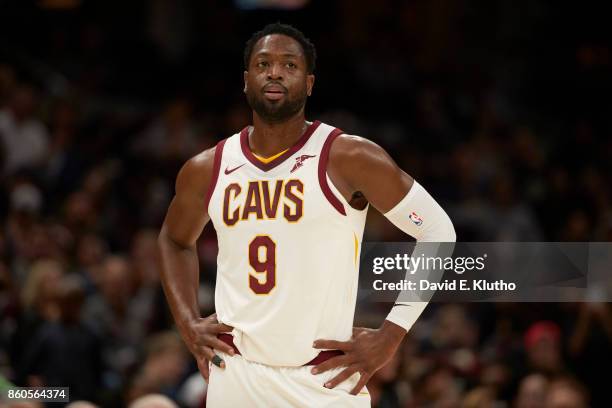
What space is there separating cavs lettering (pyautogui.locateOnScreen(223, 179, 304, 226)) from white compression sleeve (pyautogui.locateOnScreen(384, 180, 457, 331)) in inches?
15.4

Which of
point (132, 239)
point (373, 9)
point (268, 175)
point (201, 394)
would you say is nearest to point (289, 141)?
point (268, 175)

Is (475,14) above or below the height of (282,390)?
above

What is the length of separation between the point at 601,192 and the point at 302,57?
22.9 ft

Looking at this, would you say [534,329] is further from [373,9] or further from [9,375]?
[373,9]

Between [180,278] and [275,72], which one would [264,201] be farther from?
[180,278]

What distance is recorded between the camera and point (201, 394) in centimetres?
724

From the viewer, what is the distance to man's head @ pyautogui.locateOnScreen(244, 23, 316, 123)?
4492 millimetres

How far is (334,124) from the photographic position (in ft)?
38.5

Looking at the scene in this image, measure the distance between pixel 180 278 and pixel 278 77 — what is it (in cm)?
103

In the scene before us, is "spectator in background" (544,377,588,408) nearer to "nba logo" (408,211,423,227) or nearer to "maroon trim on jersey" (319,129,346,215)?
"nba logo" (408,211,423,227)

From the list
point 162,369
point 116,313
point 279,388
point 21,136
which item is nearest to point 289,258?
point 279,388

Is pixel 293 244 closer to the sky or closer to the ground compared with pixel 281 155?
closer to the ground

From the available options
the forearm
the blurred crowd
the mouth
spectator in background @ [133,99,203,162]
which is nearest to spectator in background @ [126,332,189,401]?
the blurred crowd

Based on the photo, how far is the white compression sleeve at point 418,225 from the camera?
14.7ft
